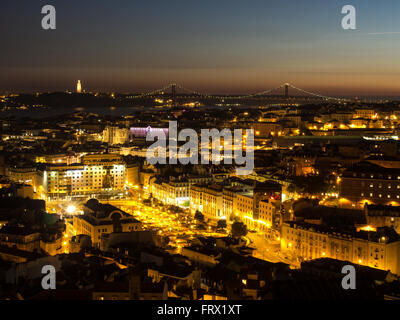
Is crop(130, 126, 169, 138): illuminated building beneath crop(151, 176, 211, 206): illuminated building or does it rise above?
above

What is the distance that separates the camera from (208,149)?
18.9 meters

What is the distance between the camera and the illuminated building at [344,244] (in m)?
Result: 6.79

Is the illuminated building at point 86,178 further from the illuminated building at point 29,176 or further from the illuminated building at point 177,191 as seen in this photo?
the illuminated building at point 177,191

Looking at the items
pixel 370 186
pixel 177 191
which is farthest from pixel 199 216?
pixel 370 186

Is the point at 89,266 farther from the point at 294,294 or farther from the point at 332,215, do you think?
the point at 332,215

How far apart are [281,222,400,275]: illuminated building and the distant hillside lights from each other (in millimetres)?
5137

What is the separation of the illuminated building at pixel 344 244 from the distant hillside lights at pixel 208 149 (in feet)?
16.9

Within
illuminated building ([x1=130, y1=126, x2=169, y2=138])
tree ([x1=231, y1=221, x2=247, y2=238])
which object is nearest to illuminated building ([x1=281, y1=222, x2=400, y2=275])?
tree ([x1=231, y1=221, x2=247, y2=238])

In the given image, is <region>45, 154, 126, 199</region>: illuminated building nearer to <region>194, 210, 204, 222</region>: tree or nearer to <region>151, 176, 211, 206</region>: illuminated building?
<region>151, 176, 211, 206</region>: illuminated building

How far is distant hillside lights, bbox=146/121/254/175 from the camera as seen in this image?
15.7 meters

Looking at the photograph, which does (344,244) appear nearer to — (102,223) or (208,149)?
(102,223)

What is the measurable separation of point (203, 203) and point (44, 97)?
157 ft

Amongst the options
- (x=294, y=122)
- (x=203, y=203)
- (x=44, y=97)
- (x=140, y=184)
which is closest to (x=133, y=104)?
(x=44, y=97)

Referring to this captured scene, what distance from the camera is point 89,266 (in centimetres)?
577
